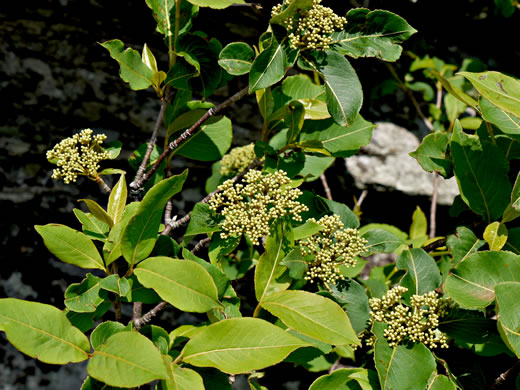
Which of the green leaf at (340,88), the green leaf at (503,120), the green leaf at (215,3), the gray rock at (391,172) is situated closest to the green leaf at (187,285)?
the green leaf at (340,88)

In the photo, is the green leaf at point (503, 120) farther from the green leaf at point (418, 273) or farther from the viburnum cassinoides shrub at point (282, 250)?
the green leaf at point (418, 273)

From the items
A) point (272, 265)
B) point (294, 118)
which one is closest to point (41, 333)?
point (272, 265)

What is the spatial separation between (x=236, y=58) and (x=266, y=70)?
117 millimetres

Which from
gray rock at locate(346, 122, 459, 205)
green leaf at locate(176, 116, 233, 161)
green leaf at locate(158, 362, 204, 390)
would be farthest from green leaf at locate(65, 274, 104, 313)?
gray rock at locate(346, 122, 459, 205)

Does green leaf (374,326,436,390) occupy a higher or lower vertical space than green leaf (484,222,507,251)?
lower

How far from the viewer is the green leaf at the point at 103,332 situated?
101 cm

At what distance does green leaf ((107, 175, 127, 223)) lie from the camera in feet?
4.02

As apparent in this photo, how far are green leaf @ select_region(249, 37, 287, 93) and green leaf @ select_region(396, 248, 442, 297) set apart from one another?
63 cm

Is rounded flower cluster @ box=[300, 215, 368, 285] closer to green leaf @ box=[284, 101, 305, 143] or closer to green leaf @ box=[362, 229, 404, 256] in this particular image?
green leaf @ box=[362, 229, 404, 256]

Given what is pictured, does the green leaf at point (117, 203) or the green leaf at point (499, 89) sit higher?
the green leaf at point (499, 89)

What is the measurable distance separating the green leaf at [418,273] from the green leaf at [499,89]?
45 cm

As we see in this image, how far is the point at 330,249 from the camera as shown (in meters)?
1.23

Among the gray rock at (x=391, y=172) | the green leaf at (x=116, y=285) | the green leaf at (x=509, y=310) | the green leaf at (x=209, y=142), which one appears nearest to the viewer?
the green leaf at (x=509, y=310)

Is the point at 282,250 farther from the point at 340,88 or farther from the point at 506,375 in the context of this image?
the point at 506,375
